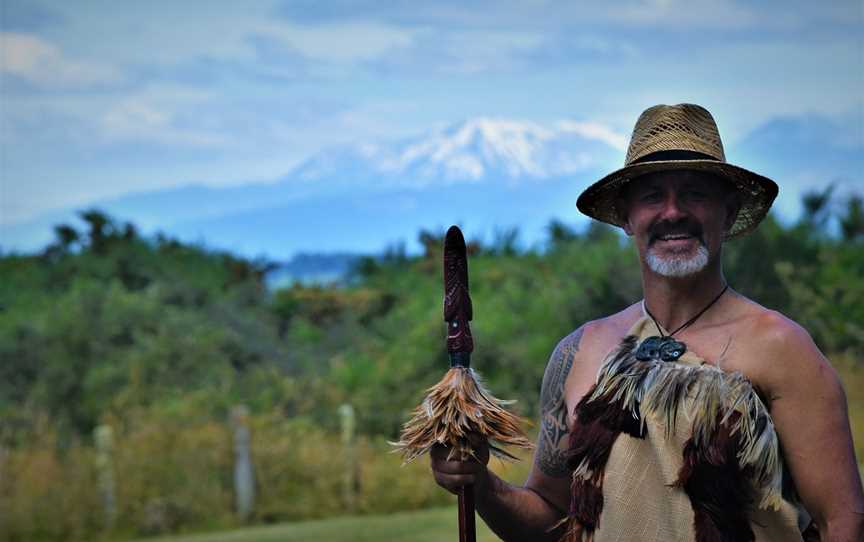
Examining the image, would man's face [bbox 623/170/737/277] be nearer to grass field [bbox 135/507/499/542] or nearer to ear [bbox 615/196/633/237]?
ear [bbox 615/196/633/237]

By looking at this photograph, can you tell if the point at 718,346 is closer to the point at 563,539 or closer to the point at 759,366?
the point at 759,366

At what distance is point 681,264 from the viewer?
2.80 metres

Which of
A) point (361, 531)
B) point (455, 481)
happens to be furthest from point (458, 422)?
point (361, 531)

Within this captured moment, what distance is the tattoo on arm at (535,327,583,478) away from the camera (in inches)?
120

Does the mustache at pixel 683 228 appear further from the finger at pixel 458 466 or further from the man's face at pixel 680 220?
the finger at pixel 458 466

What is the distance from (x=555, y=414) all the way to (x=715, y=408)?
520 mm

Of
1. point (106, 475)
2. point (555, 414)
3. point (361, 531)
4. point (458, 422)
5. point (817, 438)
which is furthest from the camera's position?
point (106, 475)

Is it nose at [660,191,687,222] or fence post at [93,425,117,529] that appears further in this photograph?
fence post at [93,425,117,529]

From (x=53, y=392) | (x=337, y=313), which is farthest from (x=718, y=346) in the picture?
(x=337, y=313)

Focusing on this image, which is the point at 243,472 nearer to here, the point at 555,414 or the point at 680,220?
the point at 555,414

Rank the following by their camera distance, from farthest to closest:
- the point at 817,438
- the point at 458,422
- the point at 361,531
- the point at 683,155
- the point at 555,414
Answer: the point at 361,531
the point at 555,414
the point at 683,155
the point at 458,422
the point at 817,438

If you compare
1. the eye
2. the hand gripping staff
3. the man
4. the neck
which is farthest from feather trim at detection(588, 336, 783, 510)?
the eye

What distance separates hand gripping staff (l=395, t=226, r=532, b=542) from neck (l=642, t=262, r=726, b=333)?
0.40 meters

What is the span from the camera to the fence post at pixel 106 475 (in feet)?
37.9
